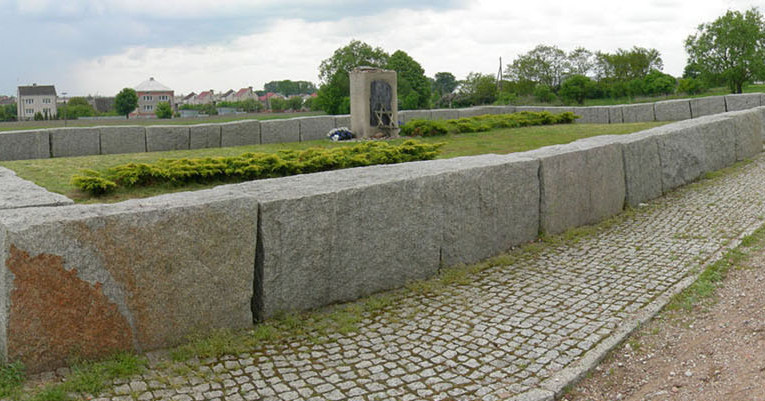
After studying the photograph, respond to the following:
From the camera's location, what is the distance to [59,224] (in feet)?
13.5

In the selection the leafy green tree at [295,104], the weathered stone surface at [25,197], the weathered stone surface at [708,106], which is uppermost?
the leafy green tree at [295,104]

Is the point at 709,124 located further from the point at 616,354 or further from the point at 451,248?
the point at 616,354

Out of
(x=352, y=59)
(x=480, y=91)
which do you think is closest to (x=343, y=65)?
(x=352, y=59)

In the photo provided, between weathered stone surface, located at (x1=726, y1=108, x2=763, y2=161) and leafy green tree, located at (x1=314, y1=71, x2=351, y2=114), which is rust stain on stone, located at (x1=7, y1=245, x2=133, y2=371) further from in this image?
leafy green tree, located at (x1=314, y1=71, x2=351, y2=114)

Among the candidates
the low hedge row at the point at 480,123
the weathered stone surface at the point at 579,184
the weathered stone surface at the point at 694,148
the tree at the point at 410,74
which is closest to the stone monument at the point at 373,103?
the low hedge row at the point at 480,123

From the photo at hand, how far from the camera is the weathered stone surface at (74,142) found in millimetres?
15109

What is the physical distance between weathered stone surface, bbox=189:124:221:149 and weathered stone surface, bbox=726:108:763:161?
13.0 m

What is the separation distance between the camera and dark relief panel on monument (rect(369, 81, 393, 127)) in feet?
63.8

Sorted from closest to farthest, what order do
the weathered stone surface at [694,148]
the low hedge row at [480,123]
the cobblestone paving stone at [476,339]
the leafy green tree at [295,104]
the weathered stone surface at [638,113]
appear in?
the cobblestone paving stone at [476,339], the weathered stone surface at [694,148], the low hedge row at [480,123], the weathered stone surface at [638,113], the leafy green tree at [295,104]

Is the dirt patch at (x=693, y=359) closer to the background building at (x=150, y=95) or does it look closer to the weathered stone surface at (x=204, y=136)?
the weathered stone surface at (x=204, y=136)

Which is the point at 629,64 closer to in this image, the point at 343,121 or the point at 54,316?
the point at 343,121

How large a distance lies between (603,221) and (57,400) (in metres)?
7.37

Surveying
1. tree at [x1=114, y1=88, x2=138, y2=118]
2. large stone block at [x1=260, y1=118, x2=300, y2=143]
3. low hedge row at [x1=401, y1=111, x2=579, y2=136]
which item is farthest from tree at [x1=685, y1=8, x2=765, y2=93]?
tree at [x1=114, y1=88, x2=138, y2=118]

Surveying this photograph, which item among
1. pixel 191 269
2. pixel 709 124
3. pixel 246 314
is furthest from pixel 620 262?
pixel 709 124
